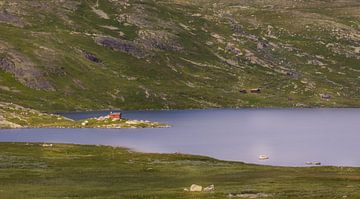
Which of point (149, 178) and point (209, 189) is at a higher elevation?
point (209, 189)

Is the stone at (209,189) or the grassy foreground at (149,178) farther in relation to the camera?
the stone at (209,189)

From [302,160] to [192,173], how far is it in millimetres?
41955

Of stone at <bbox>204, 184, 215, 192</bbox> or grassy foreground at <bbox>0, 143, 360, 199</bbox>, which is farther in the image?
stone at <bbox>204, 184, 215, 192</bbox>

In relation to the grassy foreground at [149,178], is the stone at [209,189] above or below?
above

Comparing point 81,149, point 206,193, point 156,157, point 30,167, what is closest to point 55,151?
point 81,149

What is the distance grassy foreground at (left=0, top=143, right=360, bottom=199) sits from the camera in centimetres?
6856

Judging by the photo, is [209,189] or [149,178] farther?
[149,178]

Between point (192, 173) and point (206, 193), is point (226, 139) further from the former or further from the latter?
point (206, 193)

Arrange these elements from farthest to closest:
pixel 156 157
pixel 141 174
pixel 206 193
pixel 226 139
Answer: pixel 226 139 → pixel 156 157 → pixel 141 174 → pixel 206 193

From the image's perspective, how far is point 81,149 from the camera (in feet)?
462

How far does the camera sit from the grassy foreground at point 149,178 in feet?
225

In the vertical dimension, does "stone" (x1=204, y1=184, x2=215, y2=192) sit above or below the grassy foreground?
above

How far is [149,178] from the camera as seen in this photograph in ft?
282

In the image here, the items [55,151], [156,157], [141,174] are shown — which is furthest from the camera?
[55,151]
